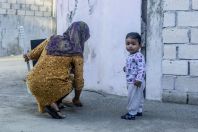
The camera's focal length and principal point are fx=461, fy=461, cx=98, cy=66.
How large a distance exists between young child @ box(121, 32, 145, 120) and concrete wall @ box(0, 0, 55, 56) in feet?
33.6

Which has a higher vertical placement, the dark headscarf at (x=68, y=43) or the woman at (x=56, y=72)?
the dark headscarf at (x=68, y=43)

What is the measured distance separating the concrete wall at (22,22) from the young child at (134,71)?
33.6ft

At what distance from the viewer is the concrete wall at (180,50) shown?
642cm

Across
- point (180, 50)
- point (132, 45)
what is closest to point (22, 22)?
point (180, 50)

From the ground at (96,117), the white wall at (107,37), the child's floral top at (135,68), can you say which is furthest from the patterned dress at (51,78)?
the white wall at (107,37)

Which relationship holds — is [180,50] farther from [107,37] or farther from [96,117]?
[96,117]

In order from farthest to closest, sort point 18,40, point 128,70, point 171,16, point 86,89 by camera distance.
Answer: point 18,40, point 86,89, point 171,16, point 128,70

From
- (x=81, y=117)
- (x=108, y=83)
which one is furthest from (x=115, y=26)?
(x=81, y=117)

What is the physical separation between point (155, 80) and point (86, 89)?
1.36m

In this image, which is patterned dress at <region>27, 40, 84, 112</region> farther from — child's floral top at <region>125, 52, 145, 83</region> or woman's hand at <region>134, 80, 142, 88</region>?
woman's hand at <region>134, 80, 142, 88</region>

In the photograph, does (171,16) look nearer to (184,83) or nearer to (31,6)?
(184,83)

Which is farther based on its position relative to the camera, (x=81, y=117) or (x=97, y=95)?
(x=97, y=95)

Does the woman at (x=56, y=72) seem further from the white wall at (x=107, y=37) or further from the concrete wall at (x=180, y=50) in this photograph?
the concrete wall at (x=180, y=50)

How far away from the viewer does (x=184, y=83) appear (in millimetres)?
6523
